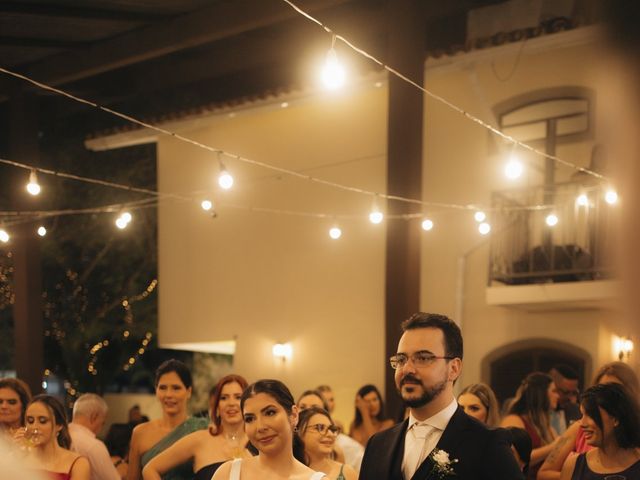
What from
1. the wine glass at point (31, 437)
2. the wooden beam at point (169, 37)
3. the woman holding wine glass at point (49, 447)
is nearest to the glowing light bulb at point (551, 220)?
the wooden beam at point (169, 37)

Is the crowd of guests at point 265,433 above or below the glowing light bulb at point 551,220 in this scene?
below

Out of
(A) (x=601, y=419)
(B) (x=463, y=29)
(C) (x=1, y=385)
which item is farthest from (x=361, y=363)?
(A) (x=601, y=419)

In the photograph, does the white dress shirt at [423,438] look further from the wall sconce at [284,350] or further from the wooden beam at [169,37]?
the wall sconce at [284,350]

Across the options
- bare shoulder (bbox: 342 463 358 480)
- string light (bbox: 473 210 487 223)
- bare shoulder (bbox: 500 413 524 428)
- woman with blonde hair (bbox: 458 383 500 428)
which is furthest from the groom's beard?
string light (bbox: 473 210 487 223)

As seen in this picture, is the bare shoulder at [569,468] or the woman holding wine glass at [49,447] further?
the woman holding wine glass at [49,447]

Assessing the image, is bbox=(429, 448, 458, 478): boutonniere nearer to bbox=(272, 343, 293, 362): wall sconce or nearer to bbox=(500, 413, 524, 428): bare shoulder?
bbox=(500, 413, 524, 428): bare shoulder

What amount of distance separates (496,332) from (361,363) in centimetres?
221

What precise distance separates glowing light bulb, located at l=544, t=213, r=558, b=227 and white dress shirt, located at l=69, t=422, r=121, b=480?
6456mm

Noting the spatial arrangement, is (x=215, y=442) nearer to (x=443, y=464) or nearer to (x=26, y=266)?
(x=443, y=464)

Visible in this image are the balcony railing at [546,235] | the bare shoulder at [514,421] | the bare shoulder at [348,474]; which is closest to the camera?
the bare shoulder at [348,474]

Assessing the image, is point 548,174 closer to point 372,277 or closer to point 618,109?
point 372,277

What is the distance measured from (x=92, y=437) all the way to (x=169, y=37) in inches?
280

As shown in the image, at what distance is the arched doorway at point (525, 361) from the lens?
40.0ft

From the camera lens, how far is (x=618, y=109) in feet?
1.91
